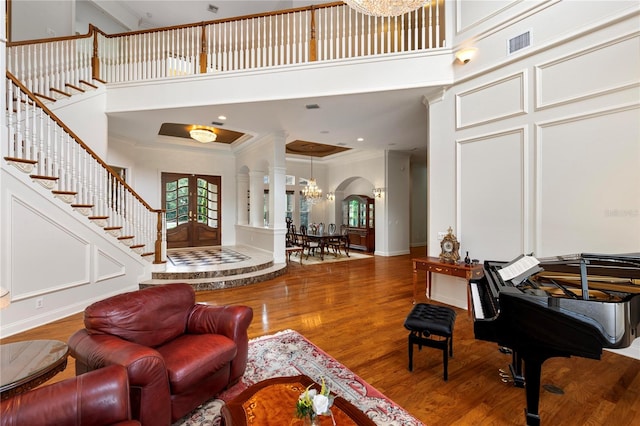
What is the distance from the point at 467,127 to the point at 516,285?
2681mm

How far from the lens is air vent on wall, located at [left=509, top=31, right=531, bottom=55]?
135 inches

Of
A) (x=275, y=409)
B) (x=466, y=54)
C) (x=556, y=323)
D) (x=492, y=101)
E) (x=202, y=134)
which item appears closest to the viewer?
(x=275, y=409)

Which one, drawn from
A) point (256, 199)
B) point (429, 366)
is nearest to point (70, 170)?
point (256, 199)

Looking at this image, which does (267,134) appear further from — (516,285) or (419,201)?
(419,201)

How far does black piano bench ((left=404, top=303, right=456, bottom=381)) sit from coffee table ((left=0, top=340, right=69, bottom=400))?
8.11 feet

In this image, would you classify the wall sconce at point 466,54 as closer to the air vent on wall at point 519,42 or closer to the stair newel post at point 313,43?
the air vent on wall at point 519,42

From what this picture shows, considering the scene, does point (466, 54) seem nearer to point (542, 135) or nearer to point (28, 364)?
point (542, 135)

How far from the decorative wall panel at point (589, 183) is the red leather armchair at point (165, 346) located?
3580 mm

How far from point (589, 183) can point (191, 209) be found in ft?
30.1

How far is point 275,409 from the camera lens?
1429 millimetres

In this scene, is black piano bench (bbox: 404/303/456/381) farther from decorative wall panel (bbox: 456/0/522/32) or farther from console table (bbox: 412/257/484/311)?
decorative wall panel (bbox: 456/0/522/32)

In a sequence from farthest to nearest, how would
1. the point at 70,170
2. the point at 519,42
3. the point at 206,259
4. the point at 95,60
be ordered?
the point at 206,259, the point at 95,60, the point at 70,170, the point at 519,42

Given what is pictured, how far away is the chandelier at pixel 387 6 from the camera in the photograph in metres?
3.05

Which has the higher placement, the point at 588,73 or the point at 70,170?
the point at 588,73
